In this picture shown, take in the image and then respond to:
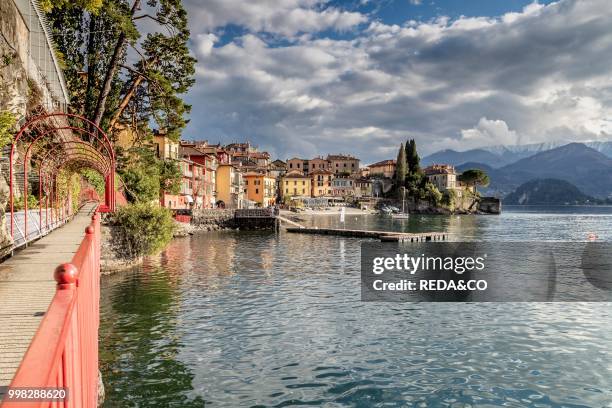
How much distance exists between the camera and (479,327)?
18.6m

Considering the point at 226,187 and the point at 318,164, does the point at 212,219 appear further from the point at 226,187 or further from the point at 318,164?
the point at 318,164

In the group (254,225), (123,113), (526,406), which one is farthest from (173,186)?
(526,406)

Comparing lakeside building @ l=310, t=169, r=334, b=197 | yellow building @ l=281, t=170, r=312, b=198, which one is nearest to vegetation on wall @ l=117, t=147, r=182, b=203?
yellow building @ l=281, t=170, r=312, b=198

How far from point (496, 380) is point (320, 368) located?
16.7 feet

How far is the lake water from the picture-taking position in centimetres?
1223

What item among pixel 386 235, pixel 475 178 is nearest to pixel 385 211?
pixel 475 178

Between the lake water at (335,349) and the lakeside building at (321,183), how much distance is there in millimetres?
141932

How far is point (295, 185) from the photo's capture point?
162375 millimetres

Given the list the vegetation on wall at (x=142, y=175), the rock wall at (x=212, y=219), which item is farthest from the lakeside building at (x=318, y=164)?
the vegetation on wall at (x=142, y=175)

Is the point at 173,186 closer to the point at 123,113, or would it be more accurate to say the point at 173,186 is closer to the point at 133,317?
the point at 123,113

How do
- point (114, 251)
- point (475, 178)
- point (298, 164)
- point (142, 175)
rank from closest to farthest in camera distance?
point (114, 251), point (142, 175), point (475, 178), point (298, 164)

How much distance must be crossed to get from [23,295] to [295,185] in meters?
155

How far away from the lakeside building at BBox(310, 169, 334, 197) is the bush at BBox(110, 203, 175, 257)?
136 metres

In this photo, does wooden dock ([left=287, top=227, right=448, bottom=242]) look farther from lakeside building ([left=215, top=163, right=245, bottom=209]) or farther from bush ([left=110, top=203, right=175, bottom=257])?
lakeside building ([left=215, top=163, right=245, bottom=209])
